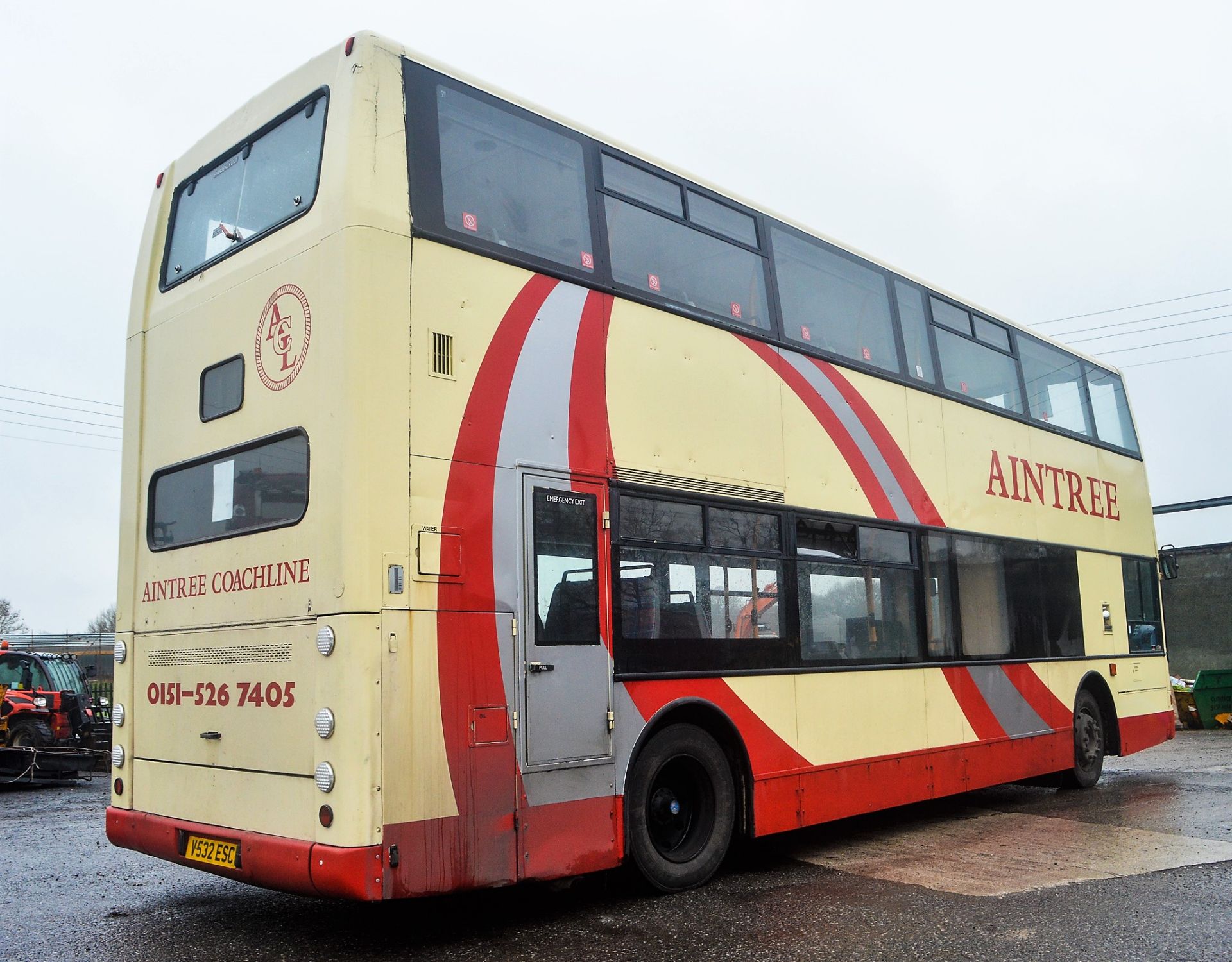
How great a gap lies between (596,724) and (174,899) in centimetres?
308

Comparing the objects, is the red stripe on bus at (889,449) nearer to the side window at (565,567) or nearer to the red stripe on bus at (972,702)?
the red stripe on bus at (972,702)

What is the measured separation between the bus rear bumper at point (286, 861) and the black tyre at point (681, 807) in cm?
197

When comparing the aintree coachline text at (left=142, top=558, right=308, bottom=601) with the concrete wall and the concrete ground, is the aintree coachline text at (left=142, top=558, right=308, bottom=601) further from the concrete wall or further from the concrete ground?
the concrete wall

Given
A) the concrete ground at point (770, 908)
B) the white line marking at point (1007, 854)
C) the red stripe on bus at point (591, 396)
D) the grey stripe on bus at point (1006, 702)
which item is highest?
the red stripe on bus at point (591, 396)

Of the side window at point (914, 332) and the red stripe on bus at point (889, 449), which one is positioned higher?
the side window at point (914, 332)

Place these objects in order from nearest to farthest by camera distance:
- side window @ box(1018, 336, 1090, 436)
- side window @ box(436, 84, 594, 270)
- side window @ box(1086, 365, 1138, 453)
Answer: side window @ box(436, 84, 594, 270) < side window @ box(1018, 336, 1090, 436) < side window @ box(1086, 365, 1138, 453)

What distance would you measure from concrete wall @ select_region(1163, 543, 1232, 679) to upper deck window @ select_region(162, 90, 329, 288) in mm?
27895

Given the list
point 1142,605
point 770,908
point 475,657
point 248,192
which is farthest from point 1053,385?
point 248,192

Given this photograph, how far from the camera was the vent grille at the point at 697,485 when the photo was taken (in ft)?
22.8

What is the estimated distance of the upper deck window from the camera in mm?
6070

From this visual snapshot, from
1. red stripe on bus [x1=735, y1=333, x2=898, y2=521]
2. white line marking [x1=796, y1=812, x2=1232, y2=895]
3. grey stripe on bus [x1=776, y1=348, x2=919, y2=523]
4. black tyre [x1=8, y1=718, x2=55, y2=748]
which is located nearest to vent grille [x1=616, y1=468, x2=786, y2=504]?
red stripe on bus [x1=735, y1=333, x2=898, y2=521]

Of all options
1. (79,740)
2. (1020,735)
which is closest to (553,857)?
(1020,735)

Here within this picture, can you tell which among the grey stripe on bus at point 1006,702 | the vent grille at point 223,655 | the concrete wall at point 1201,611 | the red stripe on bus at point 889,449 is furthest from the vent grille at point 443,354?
the concrete wall at point 1201,611

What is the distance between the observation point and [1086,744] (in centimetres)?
1179
